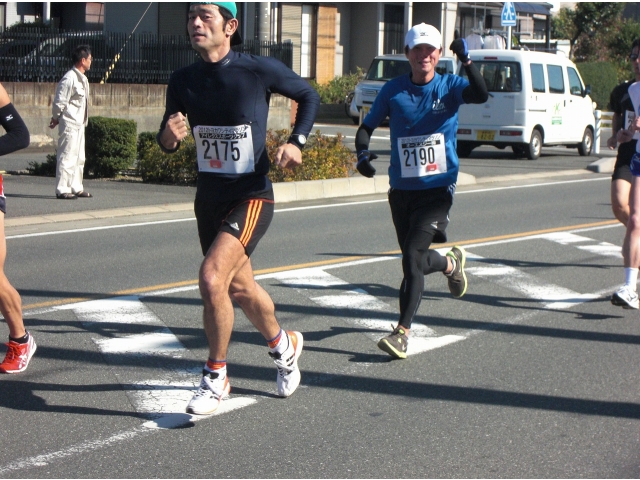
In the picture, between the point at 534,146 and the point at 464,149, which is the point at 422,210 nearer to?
the point at 534,146

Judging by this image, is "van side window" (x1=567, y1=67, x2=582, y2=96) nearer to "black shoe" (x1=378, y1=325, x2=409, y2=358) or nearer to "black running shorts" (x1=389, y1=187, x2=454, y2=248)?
"black running shorts" (x1=389, y1=187, x2=454, y2=248)

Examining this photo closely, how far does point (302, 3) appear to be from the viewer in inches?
1442

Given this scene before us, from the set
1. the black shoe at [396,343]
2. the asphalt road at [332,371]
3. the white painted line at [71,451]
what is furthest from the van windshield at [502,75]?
the white painted line at [71,451]

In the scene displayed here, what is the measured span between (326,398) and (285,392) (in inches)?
9.2

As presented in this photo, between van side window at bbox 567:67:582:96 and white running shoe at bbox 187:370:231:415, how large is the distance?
1935 centimetres

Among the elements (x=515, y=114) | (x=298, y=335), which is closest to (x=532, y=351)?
(x=298, y=335)

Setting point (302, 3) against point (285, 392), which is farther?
point (302, 3)

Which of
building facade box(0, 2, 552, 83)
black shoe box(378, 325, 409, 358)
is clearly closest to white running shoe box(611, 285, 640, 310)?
black shoe box(378, 325, 409, 358)

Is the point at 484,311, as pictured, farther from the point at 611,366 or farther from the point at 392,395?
the point at 392,395

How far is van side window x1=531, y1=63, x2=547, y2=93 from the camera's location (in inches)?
842

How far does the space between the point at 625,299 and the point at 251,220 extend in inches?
144

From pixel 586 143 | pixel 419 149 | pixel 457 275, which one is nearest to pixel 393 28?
pixel 586 143

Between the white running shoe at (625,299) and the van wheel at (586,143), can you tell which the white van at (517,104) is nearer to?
the van wheel at (586,143)

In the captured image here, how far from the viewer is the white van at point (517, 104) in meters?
21.1
